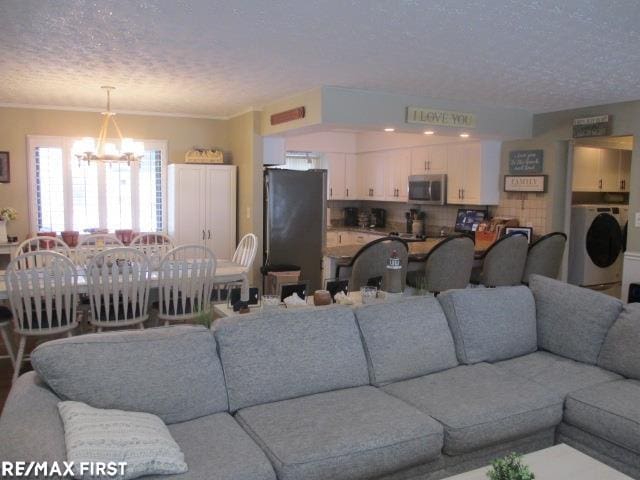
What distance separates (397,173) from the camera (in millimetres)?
7883

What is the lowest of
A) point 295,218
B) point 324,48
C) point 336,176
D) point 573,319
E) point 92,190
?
point 573,319

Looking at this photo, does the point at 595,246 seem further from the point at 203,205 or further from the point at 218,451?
the point at 218,451

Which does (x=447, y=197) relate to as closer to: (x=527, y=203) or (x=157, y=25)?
(x=527, y=203)

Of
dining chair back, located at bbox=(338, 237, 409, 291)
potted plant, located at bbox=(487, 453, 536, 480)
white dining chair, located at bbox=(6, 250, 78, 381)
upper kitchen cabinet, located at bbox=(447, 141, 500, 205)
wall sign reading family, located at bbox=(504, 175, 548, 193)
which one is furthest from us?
upper kitchen cabinet, located at bbox=(447, 141, 500, 205)

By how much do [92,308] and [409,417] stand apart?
2.54 meters

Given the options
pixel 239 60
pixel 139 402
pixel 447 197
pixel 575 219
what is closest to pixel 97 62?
pixel 239 60

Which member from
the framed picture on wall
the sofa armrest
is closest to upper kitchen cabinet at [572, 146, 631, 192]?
the sofa armrest

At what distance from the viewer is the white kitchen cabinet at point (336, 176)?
27.7ft

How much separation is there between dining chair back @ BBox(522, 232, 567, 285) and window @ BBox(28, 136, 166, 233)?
4481 millimetres

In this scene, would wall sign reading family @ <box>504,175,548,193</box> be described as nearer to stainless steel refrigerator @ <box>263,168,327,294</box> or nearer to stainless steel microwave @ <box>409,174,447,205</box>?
stainless steel microwave @ <box>409,174,447,205</box>

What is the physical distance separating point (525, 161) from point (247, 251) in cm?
345

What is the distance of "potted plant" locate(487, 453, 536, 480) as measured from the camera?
1638mm

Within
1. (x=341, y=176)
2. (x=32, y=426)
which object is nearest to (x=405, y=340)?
(x=32, y=426)

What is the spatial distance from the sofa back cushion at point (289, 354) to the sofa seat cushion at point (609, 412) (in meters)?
1.02
